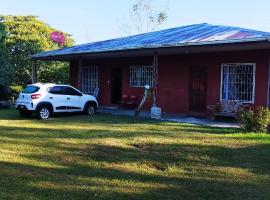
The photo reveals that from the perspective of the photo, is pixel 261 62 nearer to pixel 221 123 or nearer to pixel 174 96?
pixel 221 123

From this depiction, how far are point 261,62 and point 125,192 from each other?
11.4m

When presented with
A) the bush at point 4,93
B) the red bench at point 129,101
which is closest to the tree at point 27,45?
the bush at point 4,93

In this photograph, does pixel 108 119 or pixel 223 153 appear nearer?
pixel 223 153

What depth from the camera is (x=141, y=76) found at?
2283 cm

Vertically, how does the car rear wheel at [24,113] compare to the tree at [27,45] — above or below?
below

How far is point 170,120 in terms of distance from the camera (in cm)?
1756

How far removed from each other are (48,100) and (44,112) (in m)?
0.50

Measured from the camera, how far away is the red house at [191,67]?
16594mm

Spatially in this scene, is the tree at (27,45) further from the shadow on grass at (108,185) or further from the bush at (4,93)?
the shadow on grass at (108,185)

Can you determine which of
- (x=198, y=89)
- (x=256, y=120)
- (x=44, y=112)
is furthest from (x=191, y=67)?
(x=256, y=120)

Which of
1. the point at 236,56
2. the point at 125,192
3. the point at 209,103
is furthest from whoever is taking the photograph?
the point at 209,103

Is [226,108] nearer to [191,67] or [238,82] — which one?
[238,82]

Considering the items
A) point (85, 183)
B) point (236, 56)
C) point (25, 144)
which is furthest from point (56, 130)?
point (236, 56)

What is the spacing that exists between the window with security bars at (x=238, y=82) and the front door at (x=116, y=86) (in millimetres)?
7047
